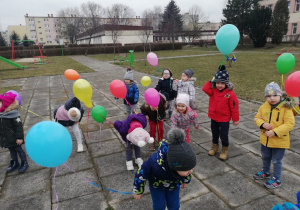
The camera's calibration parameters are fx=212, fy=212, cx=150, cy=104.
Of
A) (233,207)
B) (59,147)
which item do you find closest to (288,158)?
(233,207)

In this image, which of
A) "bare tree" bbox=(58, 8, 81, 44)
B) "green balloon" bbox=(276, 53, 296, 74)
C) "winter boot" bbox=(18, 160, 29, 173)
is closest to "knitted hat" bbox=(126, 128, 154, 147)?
"winter boot" bbox=(18, 160, 29, 173)

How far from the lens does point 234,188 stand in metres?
2.99

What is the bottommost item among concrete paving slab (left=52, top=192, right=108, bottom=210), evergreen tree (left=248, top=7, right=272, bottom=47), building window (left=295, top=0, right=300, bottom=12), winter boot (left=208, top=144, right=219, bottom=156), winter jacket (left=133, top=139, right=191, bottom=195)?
concrete paving slab (left=52, top=192, right=108, bottom=210)

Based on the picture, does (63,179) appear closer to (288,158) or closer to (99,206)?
(99,206)

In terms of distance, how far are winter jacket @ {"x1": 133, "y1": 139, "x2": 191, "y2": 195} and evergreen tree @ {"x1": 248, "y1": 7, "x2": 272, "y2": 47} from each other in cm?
3197

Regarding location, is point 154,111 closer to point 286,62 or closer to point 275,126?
point 275,126

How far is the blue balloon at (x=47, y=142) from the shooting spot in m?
2.06

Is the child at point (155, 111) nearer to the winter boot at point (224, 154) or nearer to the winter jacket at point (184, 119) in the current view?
the winter jacket at point (184, 119)

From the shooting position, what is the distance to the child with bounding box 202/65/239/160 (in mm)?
3413

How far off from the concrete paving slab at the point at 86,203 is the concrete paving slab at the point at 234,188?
1.51 metres

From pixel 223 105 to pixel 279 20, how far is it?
30.0 m

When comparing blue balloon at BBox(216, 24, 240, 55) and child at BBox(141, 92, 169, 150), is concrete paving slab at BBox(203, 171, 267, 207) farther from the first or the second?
blue balloon at BBox(216, 24, 240, 55)

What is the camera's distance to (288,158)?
145 inches

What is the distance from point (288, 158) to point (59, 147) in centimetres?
369
